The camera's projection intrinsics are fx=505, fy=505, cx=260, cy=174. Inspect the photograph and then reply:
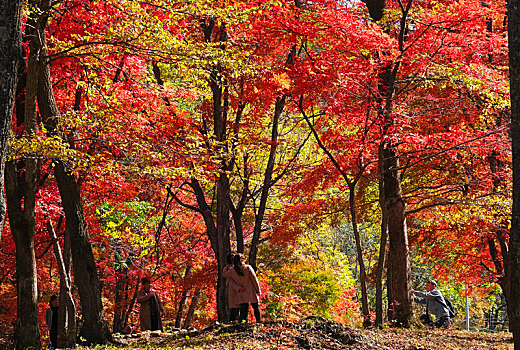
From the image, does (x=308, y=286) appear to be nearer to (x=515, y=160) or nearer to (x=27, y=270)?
(x=27, y=270)

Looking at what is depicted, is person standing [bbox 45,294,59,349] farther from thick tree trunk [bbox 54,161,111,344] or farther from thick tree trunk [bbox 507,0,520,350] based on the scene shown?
thick tree trunk [bbox 507,0,520,350]

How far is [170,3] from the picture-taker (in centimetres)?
837

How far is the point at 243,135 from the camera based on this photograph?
478 inches

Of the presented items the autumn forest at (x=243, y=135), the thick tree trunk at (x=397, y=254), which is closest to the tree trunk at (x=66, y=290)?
the autumn forest at (x=243, y=135)

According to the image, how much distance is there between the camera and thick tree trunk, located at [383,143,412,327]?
1040 centimetres

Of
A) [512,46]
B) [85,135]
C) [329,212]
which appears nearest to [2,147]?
[512,46]

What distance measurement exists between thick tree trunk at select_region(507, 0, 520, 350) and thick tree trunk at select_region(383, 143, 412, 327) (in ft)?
20.4

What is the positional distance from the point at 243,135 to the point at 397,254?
4468 millimetres

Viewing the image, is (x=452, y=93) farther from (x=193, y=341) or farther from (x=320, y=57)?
(x=193, y=341)

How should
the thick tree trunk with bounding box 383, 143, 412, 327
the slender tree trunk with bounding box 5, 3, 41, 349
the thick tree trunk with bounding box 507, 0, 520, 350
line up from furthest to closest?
1. the thick tree trunk with bounding box 383, 143, 412, 327
2. the slender tree trunk with bounding box 5, 3, 41, 349
3. the thick tree trunk with bounding box 507, 0, 520, 350

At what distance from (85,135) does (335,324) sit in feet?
17.6

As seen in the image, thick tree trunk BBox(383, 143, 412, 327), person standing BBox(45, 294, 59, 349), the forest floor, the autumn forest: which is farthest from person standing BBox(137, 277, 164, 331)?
thick tree trunk BBox(383, 143, 412, 327)

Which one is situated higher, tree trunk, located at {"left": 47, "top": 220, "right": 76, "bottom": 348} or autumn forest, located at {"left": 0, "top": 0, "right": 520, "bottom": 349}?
autumn forest, located at {"left": 0, "top": 0, "right": 520, "bottom": 349}

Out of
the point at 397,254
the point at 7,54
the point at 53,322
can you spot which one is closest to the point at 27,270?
the point at 53,322
